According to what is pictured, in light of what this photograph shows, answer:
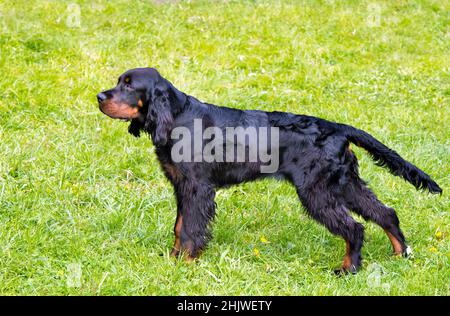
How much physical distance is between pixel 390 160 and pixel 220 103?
2.66 meters

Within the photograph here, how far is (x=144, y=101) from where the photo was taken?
3.91 meters

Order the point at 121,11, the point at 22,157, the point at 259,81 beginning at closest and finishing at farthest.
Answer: the point at 22,157 < the point at 259,81 < the point at 121,11

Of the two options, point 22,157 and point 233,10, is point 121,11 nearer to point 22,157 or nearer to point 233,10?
point 233,10

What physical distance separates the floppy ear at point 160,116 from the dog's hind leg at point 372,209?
3.91 feet

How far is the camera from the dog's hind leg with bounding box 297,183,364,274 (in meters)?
3.92

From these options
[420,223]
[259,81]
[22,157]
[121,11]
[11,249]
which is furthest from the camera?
[121,11]

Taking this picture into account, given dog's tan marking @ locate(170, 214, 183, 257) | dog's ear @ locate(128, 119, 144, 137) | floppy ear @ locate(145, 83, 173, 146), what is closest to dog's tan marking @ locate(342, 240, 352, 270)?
dog's tan marking @ locate(170, 214, 183, 257)

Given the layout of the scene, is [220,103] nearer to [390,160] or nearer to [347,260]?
[390,160]

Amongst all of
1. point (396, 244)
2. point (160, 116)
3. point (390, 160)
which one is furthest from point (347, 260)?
point (160, 116)

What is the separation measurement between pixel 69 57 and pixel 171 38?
4.49 feet

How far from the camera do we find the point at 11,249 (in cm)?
386

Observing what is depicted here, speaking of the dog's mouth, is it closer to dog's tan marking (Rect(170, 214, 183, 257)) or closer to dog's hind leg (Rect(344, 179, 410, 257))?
dog's tan marking (Rect(170, 214, 183, 257))

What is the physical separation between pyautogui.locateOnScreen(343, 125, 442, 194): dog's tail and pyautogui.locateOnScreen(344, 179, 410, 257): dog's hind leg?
0.21m
